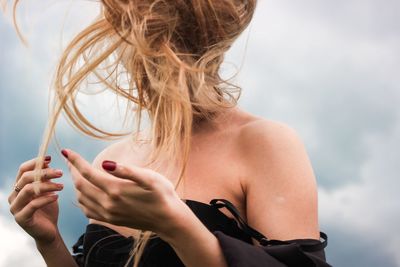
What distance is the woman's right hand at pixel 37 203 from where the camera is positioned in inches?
121

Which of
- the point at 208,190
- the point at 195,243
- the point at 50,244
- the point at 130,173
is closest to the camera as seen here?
the point at 130,173

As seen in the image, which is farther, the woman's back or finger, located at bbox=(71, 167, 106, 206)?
the woman's back

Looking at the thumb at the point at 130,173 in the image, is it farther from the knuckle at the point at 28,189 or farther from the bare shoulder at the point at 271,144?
the knuckle at the point at 28,189

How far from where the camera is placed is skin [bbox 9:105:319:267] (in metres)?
2.20

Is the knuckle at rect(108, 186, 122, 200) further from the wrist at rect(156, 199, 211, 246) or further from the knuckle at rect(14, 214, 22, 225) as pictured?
the knuckle at rect(14, 214, 22, 225)

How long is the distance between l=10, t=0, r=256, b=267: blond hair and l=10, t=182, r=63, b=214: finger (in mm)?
127

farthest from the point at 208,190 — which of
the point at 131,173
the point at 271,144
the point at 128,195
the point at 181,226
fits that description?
the point at 131,173

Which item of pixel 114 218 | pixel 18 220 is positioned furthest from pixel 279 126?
pixel 18 220

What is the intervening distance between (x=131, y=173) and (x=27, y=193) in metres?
1.34

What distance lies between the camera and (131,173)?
2.07m

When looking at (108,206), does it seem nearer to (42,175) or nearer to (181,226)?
(181,226)

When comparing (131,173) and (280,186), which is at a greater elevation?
(131,173)

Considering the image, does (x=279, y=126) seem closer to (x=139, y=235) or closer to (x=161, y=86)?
(x=161, y=86)

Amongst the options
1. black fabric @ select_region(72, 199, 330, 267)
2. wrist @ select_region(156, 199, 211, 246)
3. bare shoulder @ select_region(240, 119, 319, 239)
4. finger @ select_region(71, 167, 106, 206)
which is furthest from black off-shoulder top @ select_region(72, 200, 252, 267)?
finger @ select_region(71, 167, 106, 206)
